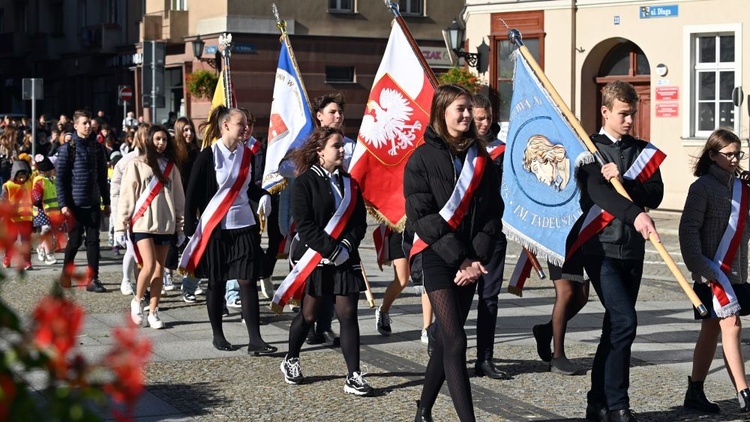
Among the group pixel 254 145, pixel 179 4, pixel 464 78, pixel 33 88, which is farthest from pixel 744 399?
pixel 179 4

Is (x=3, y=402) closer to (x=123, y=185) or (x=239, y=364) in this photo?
(x=239, y=364)

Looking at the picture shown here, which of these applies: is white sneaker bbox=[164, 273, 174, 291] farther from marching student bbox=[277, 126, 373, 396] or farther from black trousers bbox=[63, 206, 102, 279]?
marching student bbox=[277, 126, 373, 396]

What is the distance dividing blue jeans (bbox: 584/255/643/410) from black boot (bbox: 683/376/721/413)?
0.63 meters

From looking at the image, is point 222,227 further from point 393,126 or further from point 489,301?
point 489,301

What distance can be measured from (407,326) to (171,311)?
7.64 ft

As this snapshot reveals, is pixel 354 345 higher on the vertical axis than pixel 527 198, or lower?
lower

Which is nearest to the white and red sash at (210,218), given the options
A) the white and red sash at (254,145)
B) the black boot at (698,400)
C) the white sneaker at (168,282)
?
the white and red sash at (254,145)

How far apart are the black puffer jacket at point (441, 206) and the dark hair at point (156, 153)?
4750mm

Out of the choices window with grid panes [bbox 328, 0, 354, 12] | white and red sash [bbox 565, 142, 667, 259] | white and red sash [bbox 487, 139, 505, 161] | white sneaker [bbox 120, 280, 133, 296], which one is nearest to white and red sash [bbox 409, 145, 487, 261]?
white and red sash [bbox 565, 142, 667, 259]

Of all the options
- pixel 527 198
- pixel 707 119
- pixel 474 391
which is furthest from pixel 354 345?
pixel 707 119

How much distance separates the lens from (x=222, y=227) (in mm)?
9414

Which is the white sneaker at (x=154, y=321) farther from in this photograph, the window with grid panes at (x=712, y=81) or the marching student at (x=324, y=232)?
the window with grid panes at (x=712, y=81)

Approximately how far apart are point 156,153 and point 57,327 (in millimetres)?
8996

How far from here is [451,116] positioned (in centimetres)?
644
